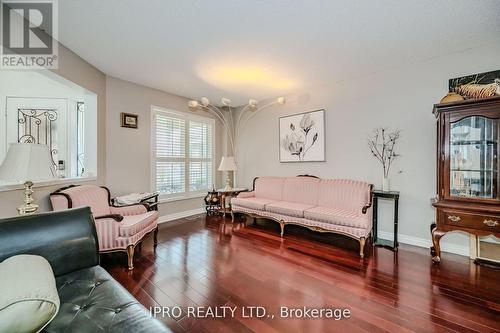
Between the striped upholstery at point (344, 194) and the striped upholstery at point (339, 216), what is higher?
the striped upholstery at point (344, 194)

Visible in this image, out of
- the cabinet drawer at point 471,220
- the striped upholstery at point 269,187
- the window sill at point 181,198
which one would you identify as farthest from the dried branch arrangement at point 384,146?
the window sill at point 181,198

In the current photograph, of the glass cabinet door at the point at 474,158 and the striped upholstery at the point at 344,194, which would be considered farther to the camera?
the striped upholstery at the point at 344,194

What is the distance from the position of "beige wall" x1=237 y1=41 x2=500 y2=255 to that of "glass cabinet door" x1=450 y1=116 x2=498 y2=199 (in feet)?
1.39

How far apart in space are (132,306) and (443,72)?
3994 millimetres

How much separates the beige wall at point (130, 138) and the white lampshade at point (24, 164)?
6.08 feet

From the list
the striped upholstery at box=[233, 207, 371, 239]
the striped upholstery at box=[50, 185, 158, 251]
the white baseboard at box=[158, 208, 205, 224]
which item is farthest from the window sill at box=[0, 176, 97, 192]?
the striped upholstery at box=[233, 207, 371, 239]

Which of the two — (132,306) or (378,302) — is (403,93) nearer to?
(378,302)

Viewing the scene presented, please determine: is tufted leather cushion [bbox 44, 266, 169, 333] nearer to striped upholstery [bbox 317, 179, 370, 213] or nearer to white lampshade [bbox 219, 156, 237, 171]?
striped upholstery [bbox 317, 179, 370, 213]

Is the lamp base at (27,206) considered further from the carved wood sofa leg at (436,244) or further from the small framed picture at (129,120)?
the carved wood sofa leg at (436,244)

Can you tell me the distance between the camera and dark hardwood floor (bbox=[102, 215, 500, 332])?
5.17 ft

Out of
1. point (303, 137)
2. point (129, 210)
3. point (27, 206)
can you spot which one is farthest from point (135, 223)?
point (303, 137)

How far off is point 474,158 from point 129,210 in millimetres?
4180

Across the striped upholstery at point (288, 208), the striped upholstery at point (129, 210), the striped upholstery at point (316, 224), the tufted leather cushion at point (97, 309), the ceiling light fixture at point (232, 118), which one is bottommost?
the striped upholstery at point (316, 224)

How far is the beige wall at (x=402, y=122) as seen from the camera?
280 centimetres
